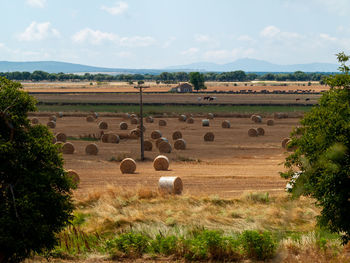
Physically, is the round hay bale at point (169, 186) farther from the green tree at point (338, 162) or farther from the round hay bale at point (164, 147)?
the round hay bale at point (164, 147)

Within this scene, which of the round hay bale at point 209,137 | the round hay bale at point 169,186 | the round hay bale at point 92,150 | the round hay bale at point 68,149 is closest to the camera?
the round hay bale at point 169,186

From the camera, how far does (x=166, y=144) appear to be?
158ft

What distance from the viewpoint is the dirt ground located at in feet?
102

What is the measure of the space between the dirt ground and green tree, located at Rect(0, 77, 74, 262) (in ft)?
51.4

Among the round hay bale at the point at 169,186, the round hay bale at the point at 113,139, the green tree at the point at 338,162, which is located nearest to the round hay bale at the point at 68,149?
the round hay bale at the point at 113,139

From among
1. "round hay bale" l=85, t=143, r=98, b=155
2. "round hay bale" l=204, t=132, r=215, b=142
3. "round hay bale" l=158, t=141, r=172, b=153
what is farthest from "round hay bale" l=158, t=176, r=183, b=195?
"round hay bale" l=204, t=132, r=215, b=142

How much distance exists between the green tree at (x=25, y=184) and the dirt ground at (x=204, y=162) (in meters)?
15.7

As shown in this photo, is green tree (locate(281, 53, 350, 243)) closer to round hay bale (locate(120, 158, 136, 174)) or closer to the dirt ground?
the dirt ground

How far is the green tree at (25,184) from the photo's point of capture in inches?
430

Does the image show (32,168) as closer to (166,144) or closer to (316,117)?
(316,117)

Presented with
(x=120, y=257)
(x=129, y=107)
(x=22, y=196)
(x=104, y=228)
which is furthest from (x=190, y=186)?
(x=129, y=107)

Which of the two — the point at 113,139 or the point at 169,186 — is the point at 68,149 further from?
the point at 169,186

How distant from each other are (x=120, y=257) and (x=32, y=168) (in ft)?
17.0

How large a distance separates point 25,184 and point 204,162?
31924 mm
